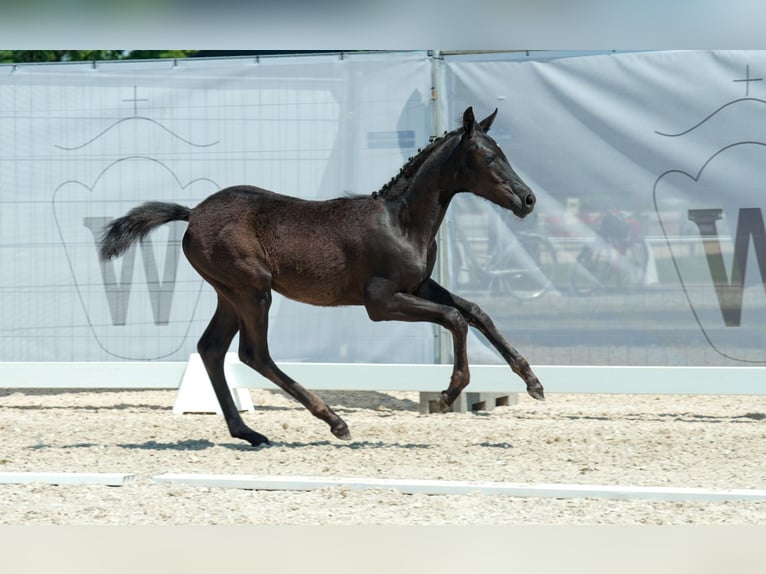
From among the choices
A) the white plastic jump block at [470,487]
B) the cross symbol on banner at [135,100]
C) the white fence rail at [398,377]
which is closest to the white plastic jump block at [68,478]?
the white plastic jump block at [470,487]

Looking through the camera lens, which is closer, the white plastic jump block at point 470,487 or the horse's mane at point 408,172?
the white plastic jump block at point 470,487

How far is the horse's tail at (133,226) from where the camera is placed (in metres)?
6.69

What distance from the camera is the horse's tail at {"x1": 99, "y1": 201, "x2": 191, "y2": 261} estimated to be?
669 cm

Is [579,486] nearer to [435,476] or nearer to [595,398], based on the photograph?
[435,476]

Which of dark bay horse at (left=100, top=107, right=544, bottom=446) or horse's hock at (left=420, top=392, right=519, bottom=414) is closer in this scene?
dark bay horse at (left=100, top=107, right=544, bottom=446)

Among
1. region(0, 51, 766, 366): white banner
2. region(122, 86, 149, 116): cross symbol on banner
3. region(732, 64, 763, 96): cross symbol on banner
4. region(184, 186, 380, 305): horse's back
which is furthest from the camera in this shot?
region(122, 86, 149, 116): cross symbol on banner

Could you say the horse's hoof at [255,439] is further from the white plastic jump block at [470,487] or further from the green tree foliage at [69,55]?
the green tree foliage at [69,55]

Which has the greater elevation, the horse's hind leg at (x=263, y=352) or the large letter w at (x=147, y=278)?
the large letter w at (x=147, y=278)

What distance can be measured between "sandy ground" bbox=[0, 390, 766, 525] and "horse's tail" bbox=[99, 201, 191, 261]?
1.23 meters

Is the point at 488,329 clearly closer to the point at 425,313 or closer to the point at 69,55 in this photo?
the point at 425,313

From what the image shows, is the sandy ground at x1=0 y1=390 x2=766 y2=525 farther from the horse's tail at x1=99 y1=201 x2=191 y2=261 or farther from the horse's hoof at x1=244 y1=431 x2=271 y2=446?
the horse's tail at x1=99 y1=201 x2=191 y2=261

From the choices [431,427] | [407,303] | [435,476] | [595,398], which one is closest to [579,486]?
[435,476]

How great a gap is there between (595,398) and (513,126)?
101 inches

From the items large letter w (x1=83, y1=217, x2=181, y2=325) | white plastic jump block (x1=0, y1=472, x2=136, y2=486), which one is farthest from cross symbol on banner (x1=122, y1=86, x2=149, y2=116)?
white plastic jump block (x1=0, y1=472, x2=136, y2=486)
